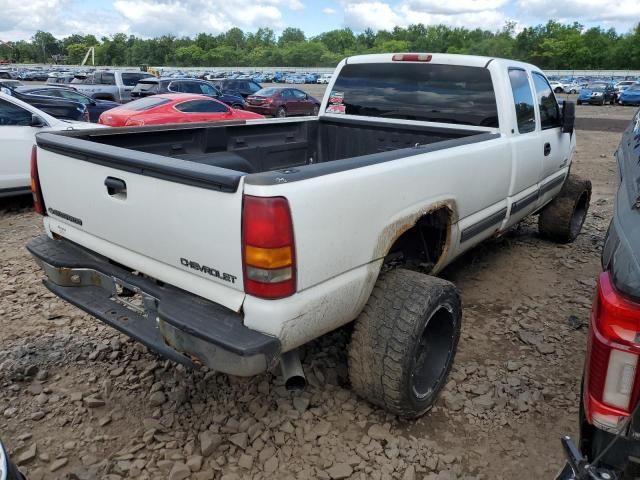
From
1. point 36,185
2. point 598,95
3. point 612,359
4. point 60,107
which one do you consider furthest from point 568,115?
point 598,95

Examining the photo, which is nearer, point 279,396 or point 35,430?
point 35,430

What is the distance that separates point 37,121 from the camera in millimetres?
6715

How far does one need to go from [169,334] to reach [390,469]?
4.20 ft

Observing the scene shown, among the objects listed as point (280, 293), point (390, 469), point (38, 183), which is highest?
point (38, 183)

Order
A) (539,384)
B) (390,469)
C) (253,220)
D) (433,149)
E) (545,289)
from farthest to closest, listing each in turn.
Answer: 1. (545,289)
2. (539,384)
3. (433,149)
4. (390,469)
5. (253,220)

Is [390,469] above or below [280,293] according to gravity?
below

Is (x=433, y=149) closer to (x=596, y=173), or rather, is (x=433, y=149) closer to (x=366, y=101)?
(x=366, y=101)

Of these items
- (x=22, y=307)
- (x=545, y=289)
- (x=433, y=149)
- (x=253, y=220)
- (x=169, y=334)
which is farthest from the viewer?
(x=545, y=289)

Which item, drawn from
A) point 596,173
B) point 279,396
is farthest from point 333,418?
point 596,173

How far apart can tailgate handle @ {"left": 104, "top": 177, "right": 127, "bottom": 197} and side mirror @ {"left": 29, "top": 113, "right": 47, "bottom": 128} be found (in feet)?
16.2

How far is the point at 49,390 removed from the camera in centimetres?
307

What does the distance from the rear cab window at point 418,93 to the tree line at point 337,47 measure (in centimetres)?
9440

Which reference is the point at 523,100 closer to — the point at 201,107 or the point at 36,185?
the point at 36,185

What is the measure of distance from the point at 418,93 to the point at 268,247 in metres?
2.83
